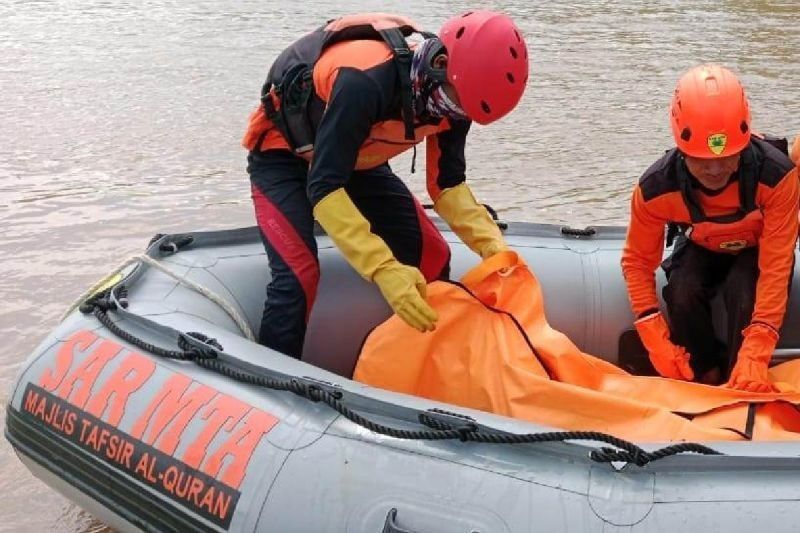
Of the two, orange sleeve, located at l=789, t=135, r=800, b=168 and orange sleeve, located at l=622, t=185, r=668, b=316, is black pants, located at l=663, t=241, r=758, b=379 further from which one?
orange sleeve, located at l=789, t=135, r=800, b=168

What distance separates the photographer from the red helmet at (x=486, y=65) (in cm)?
235

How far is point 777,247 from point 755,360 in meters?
0.31

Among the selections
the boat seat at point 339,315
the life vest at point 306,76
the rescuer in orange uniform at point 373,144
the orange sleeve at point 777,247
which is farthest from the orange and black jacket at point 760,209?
the boat seat at point 339,315

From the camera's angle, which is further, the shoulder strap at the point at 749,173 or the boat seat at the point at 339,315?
the boat seat at the point at 339,315

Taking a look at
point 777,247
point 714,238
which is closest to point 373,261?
point 714,238

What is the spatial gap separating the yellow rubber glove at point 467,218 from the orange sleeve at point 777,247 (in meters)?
0.72

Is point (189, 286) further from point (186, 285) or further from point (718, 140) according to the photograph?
point (718, 140)

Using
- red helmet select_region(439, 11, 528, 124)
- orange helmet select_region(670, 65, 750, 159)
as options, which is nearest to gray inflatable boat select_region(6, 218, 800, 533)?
orange helmet select_region(670, 65, 750, 159)

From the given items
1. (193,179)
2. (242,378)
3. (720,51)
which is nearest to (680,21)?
(720,51)

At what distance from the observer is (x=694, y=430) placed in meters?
2.26

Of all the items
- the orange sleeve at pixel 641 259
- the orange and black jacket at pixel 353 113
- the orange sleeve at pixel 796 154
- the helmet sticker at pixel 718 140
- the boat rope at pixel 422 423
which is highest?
the orange and black jacket at pixel 353 113

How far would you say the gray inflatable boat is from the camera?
1.83 meters

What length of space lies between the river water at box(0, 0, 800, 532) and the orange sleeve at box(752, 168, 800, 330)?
1963mm

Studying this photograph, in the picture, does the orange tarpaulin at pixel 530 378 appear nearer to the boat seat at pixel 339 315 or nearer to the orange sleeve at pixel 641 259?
the orange sleeve at pixel 641 259
